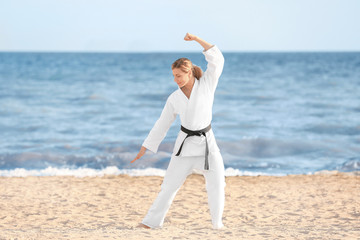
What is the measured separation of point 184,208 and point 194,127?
8.15 feet

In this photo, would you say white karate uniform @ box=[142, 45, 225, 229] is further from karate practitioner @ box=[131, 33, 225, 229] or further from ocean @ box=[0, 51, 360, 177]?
ocean @ box=[0, 51, 360, 177]

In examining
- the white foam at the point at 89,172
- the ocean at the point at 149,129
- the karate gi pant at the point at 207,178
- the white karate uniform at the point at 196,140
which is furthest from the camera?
the ocean at the point at 149,129

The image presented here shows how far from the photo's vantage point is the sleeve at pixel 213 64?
4.10 m

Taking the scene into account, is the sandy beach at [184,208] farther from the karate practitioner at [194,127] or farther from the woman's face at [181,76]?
the woman's face at [181,76]

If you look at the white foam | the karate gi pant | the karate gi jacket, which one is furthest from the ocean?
the karate gi jacket

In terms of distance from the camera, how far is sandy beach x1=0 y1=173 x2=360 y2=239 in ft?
14.4

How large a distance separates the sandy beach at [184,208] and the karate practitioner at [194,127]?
0.40 metres

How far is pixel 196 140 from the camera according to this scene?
14.0ft

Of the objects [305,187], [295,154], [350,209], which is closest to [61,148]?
[295,154]

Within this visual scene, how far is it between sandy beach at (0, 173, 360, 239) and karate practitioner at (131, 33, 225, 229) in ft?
1.30

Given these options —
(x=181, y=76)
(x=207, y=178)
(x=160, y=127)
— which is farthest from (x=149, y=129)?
(x=181, y=76)
